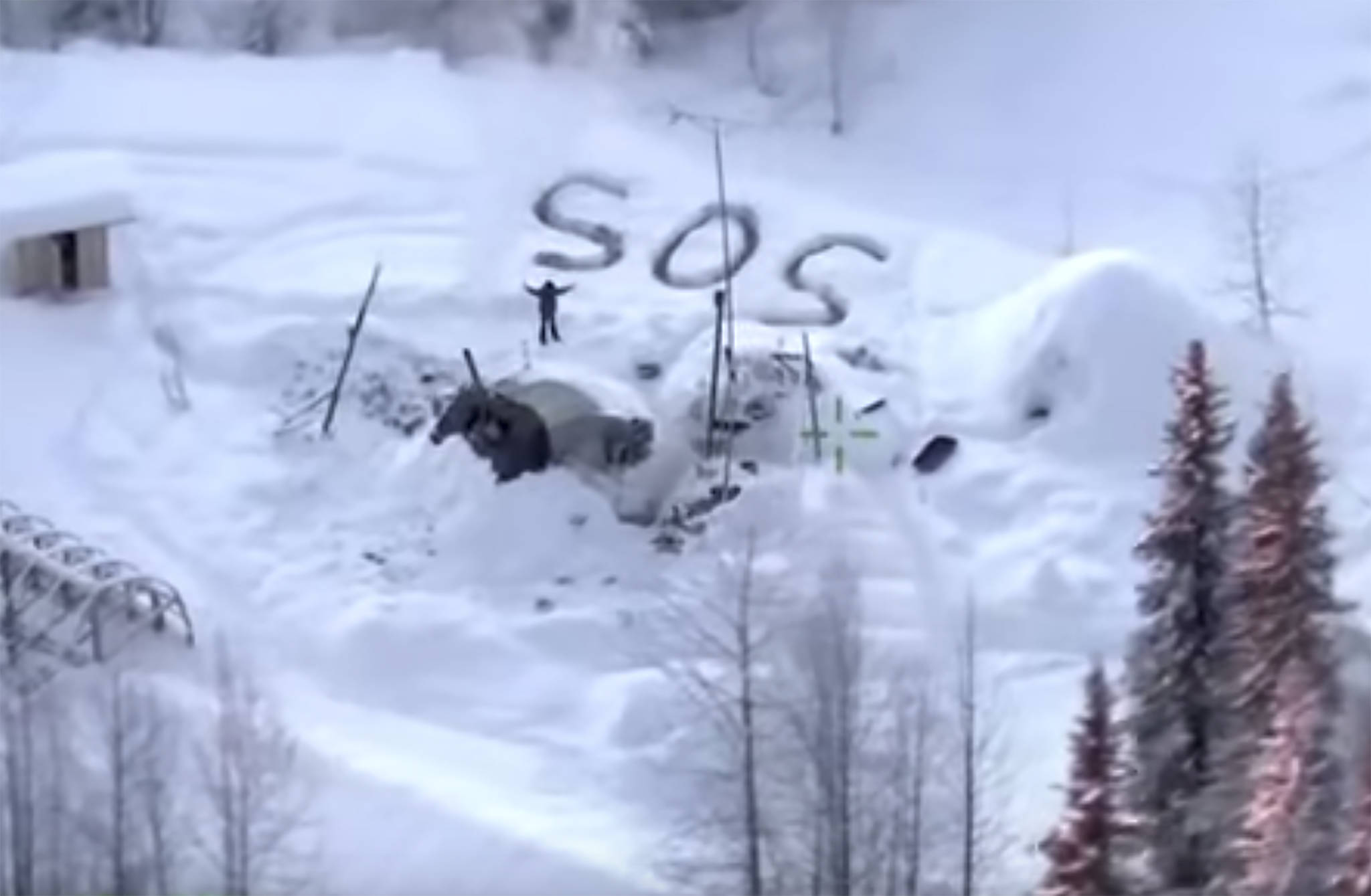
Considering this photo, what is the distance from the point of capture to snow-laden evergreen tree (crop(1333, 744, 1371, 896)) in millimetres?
16016

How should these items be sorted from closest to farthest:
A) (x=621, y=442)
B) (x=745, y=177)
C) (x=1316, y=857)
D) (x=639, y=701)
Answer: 1. (x=1316, y=857)
2. (x=639, y=701)
3. (x=621, y=442)
4. (x=745, y=177)

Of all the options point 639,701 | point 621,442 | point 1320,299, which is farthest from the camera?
point 1320,299

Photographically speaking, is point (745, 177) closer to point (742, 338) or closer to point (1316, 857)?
point (742, 338)

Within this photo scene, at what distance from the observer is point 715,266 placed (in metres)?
30.1

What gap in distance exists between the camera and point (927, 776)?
23.4 m

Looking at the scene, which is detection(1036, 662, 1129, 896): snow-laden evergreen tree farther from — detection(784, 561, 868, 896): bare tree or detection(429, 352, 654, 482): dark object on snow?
detection(429, 352, 654, 482): dark object on snow

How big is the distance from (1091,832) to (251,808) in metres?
7.00

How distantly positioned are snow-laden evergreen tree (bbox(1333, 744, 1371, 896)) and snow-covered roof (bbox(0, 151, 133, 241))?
48.9 feet

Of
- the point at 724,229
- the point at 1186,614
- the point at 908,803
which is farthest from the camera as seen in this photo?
the point at 724,229

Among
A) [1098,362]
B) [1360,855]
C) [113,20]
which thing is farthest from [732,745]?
[113,20]

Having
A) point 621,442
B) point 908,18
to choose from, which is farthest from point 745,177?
point 621,442

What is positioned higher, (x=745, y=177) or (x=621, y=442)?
(x=745, y=177)

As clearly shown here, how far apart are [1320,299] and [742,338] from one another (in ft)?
14.1

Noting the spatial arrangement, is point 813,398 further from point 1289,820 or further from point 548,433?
point 1289,820
